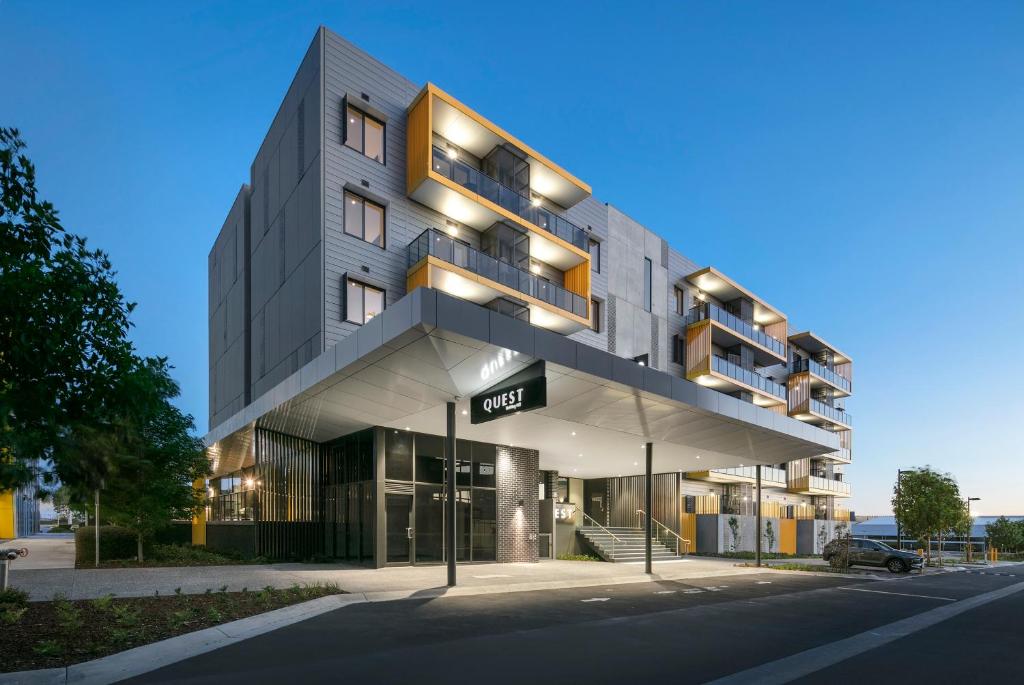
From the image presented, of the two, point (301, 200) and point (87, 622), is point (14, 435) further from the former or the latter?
point (301, 200)

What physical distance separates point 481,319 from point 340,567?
1156 centimetres

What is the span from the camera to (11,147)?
7812 millimetres

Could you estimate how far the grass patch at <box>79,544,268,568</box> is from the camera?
21.5 m

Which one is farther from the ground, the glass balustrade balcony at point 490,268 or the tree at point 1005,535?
the glass balustrade balcony at point 490,268

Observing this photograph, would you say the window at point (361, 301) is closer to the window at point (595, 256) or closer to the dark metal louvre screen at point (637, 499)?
the window at point (595, 256)

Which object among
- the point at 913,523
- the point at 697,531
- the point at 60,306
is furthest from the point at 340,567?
the point at 913,523

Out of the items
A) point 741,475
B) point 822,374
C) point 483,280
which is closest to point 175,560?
point 483,280

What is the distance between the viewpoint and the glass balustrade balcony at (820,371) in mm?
55500

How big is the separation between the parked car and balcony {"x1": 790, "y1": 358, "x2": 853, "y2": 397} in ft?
92.2

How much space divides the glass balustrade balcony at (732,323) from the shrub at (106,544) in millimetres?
31320

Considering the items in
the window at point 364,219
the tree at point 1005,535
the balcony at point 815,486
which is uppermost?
the window at point 364,219

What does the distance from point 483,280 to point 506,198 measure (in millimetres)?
4042

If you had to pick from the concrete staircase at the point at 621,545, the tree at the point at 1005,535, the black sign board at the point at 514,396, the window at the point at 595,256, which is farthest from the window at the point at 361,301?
the tree at the point at 1005,535

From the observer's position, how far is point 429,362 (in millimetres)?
13734
